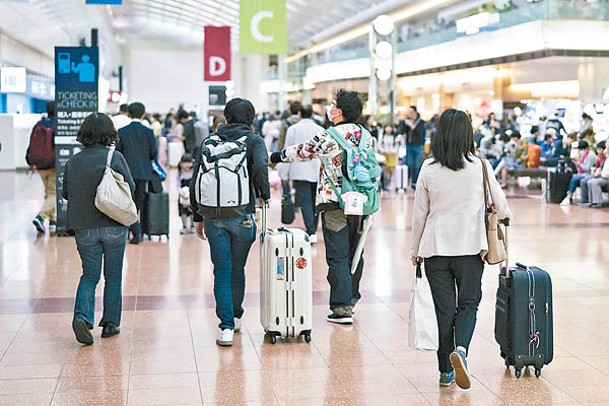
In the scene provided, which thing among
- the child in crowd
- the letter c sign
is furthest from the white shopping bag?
the letter c sign

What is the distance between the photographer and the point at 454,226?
5.45 m

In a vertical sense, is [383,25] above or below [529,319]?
above

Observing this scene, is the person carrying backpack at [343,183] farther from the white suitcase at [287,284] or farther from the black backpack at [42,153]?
the black backpack at [42,153]

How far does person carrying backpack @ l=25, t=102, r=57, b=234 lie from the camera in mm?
13039

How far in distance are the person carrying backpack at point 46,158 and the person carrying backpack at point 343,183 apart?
22.0 feet

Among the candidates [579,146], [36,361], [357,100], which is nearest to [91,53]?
[357,100]

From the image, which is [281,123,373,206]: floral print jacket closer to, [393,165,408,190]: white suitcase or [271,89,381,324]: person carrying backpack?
[271,89,381,324]: person carrying backpack

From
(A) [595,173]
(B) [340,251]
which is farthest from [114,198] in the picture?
(A) [595,173]

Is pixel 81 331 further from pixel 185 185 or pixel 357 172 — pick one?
pixel 185 185

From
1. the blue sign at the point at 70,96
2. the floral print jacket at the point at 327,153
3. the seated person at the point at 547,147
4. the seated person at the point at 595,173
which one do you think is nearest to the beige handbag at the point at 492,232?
the floral print jacket at the point at 327,153

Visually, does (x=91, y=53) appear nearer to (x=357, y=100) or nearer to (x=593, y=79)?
(x=357, y=100)

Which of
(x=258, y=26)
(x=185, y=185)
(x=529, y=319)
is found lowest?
(x=529, y=319)

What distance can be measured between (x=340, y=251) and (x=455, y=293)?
69.5 inches

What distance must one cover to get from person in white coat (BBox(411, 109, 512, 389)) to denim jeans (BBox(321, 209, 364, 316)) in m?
1.70
